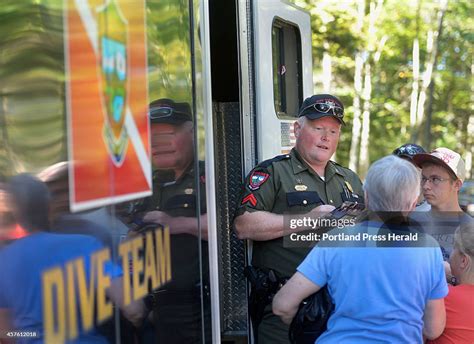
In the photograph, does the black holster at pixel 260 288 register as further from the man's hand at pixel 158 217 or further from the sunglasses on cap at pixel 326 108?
the man's hand at pixel 158 217

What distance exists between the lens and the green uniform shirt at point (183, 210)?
213 cm

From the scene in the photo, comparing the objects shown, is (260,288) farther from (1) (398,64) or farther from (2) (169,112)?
(1) (398,64)

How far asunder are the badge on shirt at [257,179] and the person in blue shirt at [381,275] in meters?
0.74

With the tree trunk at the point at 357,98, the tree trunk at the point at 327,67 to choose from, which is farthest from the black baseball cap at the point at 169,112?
the tree trunk at the point at 357,98

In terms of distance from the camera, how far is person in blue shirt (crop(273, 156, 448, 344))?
99.3 inches

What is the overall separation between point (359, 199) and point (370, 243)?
1054mm

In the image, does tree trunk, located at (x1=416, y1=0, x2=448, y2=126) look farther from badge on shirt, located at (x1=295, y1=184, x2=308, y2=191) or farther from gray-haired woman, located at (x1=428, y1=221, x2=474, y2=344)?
gray-haired woman, located at (x1=428, y1=221, x2=474, y2=344)

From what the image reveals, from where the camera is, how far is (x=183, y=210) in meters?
2.37

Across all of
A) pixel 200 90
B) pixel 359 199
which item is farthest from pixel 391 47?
A: pixel 200 90

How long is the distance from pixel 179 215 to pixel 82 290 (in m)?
0.78

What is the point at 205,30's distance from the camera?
8.63 feet

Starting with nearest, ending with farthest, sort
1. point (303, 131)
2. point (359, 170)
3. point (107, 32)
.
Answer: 1. point (107, 32)
2. point (303, 131)
3. point (359, 170)

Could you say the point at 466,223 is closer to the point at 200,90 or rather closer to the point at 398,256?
the point at 398,256

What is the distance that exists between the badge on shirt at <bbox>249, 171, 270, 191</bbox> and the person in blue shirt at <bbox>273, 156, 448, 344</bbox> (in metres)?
0.74
